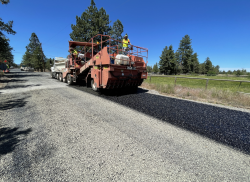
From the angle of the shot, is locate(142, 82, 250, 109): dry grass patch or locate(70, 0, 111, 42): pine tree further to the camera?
locate(70, 0, 111, 42): pine tree

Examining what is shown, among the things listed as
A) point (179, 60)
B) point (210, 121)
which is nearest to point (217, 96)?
point (210, 121)

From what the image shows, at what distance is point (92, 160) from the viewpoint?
81.7 inches

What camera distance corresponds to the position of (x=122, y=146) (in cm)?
248

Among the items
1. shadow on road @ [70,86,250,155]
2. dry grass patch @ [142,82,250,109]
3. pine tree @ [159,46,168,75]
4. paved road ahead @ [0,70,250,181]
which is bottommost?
paved road ahead @ [0,70,250,181]

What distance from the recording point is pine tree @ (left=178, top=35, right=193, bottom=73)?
53800mm

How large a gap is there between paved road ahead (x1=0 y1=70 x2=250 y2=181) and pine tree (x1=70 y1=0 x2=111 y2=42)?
23.6m

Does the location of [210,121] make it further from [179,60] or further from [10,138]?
[179,60]

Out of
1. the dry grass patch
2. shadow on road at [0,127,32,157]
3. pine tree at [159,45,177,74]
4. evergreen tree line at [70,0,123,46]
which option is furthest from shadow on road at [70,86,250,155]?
pine tree at [159,45,177,74]

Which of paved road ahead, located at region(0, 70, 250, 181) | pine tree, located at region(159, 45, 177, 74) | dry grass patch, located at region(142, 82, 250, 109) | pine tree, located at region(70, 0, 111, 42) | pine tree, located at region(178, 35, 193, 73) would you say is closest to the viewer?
paved road ahead, located at region(0, 70, 250, 181)

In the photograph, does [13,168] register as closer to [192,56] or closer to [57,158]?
[57,158]

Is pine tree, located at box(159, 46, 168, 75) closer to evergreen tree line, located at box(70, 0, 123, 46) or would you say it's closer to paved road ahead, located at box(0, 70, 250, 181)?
evergreen tree line, located at box(70, 0, 123, 46)

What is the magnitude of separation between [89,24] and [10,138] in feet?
85.1

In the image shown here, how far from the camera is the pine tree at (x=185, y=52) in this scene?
177 feet

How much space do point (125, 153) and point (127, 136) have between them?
0.59 metres
